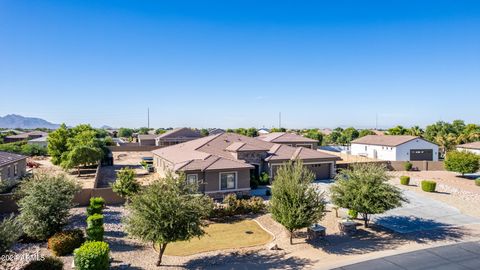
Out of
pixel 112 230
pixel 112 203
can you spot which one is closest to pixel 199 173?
pixel 112 203

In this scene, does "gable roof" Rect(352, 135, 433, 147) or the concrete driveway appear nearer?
the concrete driveway

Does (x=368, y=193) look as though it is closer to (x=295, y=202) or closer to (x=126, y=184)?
(x=295, y=202)

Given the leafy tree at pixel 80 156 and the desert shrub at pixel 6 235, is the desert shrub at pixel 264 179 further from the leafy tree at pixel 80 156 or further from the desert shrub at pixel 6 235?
the desert shrub at pixel 6 235

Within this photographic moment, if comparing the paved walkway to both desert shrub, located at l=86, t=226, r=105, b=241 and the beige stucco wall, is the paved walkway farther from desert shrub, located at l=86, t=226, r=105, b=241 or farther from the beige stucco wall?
the beige stucco wall

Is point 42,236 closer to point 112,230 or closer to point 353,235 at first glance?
point 112,230

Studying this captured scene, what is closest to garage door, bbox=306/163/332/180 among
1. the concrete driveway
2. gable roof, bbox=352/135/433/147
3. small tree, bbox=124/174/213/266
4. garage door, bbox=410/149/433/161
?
the concrete driveway

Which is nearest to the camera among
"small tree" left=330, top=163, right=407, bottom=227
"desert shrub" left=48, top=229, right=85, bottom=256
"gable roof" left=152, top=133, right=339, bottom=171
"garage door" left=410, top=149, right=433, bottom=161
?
"desert shrub" left=48, top=229, right=85, bottom=256
